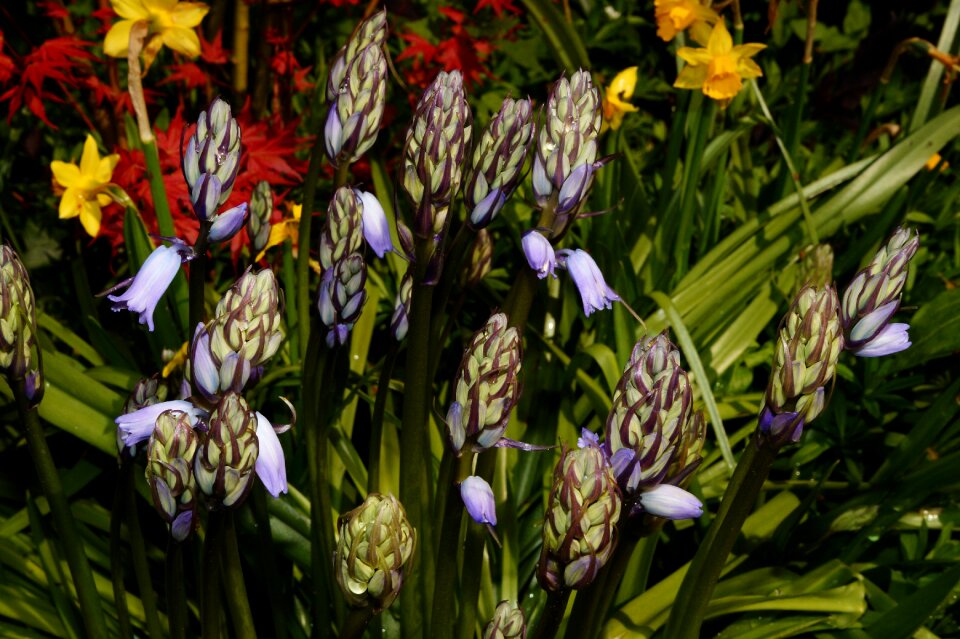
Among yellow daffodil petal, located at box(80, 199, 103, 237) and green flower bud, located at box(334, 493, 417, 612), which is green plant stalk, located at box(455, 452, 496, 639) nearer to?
green flower bud, located at box(334, 493, 417, 612)

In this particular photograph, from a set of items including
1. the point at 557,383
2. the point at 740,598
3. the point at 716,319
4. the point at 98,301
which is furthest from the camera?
the point at 98,301

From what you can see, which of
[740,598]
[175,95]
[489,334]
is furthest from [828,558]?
[175,95]

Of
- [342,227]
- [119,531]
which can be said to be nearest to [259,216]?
[342,227]

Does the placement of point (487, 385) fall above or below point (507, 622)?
above

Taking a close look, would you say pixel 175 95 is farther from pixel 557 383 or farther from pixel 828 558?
pixel 828 558

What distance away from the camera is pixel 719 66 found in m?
2.64

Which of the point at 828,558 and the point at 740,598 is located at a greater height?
the point at 740,598

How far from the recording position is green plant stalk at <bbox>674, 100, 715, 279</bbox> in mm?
2783

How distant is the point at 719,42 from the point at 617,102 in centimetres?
33

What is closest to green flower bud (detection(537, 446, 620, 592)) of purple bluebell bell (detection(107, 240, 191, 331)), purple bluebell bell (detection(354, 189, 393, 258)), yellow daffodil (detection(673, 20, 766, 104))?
purple bluebell bell (detection(354, 189, 393, 258))

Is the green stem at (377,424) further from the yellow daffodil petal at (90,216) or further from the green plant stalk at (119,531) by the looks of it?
the yellow daffodil petal at (90,216)

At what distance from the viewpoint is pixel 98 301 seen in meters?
3.01

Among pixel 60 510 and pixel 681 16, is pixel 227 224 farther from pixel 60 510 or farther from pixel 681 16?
pixel 681 16

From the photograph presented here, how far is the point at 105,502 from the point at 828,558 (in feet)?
5.80
